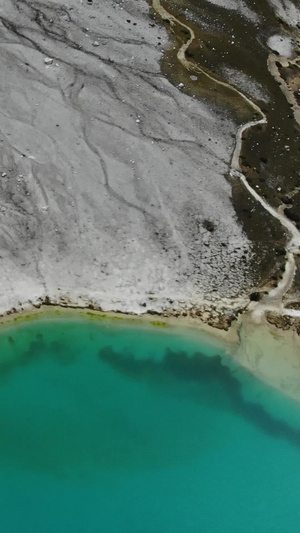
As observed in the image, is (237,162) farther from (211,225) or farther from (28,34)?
(28,34)

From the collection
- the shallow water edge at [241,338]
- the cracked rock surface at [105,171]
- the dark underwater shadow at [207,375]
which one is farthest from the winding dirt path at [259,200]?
the dark underwater shadow at [207,375]

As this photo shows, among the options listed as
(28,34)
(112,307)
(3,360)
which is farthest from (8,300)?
(28,34)

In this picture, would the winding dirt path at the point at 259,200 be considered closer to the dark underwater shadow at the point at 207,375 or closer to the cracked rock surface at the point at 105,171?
the cracked rock surface at the point at 105,171

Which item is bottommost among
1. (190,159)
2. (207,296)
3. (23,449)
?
(23,449)

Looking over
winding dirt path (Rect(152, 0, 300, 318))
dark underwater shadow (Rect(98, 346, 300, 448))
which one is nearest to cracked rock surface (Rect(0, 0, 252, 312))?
winding dirt path (Rect(152, 0, 300, 318))

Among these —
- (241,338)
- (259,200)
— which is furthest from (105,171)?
(241,338)

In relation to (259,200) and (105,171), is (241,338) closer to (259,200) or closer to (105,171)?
(259,200)
